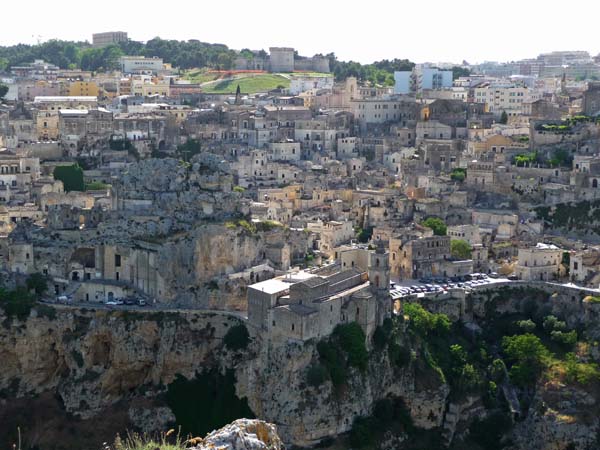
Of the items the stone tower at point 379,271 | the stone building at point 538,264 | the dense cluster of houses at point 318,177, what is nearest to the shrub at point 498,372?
the stone building at point 538,264

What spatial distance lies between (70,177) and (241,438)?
1991 inches

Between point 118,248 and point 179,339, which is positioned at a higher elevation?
point 118,248

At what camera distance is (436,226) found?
59.8m

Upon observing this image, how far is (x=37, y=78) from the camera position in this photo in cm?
10912

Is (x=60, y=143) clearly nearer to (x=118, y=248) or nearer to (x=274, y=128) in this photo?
(x=274, y=128)

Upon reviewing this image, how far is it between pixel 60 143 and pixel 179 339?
106 ft

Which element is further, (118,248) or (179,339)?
(118,248)

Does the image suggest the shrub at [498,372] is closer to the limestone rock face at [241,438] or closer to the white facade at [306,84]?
the limestone rock face at [241,438]

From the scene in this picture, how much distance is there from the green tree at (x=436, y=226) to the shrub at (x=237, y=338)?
16564 mm

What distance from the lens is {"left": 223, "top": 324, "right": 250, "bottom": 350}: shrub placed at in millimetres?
46812

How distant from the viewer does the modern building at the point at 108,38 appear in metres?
153

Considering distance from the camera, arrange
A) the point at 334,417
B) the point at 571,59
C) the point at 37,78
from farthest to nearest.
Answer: the point at 571,59, the point at 37,78, the point at 334,417

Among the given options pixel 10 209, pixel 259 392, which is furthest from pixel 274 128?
pixel 259 392

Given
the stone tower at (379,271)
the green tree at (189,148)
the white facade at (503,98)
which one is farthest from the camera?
the white facade at (503,98)
